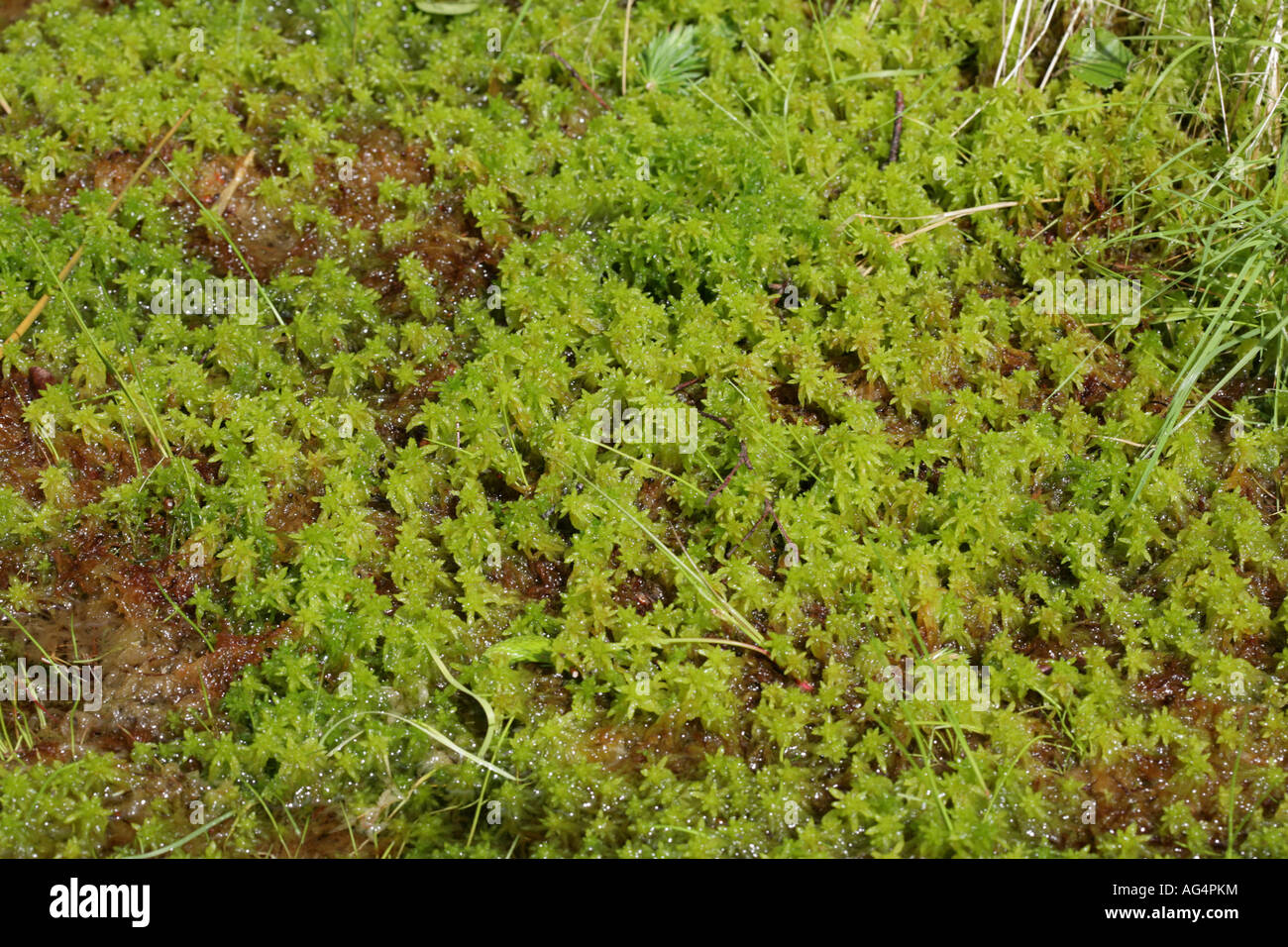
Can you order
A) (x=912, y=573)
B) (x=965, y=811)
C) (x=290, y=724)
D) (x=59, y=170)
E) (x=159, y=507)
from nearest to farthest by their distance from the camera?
(x=965, y=811) → (x=290, y=724) → (x=912, y=573) → (x=159, y=507) → (x=59, y=170)

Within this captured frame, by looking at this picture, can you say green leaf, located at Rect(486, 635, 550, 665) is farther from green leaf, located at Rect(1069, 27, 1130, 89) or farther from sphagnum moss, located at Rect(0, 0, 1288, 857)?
green leaf, located at Rect(1069, 27, 1130, 89)

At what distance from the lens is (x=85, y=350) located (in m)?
4.21

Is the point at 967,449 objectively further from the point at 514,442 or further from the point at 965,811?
the point at 514,442

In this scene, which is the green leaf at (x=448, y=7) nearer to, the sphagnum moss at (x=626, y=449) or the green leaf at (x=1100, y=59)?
the sphagnum moss at (x=626, y=449)

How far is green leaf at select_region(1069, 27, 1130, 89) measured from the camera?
15.8 ft

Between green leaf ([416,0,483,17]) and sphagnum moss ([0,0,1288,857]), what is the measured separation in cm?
7

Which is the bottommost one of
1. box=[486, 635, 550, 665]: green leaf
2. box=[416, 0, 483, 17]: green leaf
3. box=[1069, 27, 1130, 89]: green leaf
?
box=[486, 635, 550, 665]: green leaf

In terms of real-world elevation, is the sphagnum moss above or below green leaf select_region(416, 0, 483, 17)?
below

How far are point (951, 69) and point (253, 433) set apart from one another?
354 cm

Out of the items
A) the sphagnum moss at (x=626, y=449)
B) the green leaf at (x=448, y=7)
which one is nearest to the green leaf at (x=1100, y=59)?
the sphagnum moss at (x=626, y=449)

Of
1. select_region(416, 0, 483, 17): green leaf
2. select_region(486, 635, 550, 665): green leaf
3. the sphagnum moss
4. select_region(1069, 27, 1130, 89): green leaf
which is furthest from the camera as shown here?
select_region(416, 0, 483, 17): green leaf

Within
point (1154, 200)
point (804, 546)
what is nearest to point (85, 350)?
point (804, 546)

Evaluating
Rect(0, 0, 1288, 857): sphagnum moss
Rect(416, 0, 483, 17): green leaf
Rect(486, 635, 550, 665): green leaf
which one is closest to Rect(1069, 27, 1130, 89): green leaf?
Rect(0, 0, 1288, 857): sphagnum moss

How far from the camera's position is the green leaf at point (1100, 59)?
4.82 meters
